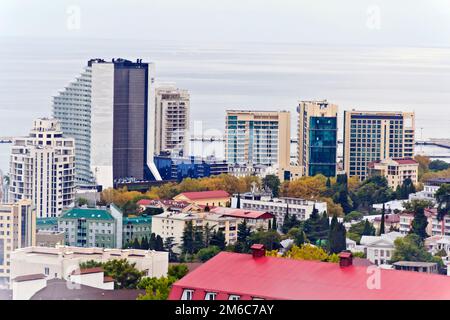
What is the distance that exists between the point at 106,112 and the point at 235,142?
1.96m

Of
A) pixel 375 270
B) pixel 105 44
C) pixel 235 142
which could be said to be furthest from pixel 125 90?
pixel 375 270

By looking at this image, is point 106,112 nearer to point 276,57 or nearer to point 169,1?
point 169,1

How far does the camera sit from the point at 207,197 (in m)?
14.2

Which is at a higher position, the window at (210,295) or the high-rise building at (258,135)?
the high-rise building at (258,135)

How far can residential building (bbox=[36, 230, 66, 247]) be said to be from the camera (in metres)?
10.3

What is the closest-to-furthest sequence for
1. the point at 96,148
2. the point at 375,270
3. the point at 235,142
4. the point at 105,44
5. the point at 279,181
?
the point at 375,270
the point at 279,181
the point at 96,148
the point at 235,142
the point at 105,44

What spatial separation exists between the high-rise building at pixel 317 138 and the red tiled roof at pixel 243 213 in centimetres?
394

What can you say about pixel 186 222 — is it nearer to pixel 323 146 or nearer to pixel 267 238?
pixel 267 238

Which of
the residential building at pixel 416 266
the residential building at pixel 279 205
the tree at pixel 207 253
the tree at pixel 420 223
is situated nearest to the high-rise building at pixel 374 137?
the residential building at pixel 279 205

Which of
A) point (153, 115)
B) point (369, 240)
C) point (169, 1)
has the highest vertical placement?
point (169, 1)

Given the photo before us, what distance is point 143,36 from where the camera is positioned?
21.6 meters

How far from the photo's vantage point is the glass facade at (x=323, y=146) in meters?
17.1

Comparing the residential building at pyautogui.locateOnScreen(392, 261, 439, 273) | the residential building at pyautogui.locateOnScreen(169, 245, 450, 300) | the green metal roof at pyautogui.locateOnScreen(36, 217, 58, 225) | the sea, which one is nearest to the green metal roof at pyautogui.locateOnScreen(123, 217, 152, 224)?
the green metal roof at pyautogui.locateOnScreen(36, 217, 58, 225)

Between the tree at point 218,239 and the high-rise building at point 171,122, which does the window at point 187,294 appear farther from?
the high-rise building at point 171,122
